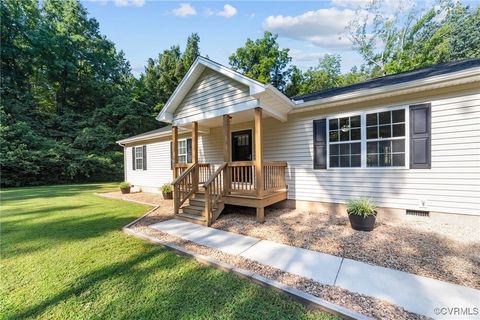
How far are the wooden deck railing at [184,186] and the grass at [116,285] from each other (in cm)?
177

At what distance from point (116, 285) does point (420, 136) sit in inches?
254

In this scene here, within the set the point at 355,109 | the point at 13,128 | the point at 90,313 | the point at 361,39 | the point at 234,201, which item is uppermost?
the point at 361,39

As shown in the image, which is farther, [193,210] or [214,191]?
[193,210]

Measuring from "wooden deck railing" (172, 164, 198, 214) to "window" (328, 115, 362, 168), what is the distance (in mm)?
4186

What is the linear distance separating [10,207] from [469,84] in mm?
14209

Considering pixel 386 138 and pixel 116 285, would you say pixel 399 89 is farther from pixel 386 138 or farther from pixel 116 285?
pixel 116 285

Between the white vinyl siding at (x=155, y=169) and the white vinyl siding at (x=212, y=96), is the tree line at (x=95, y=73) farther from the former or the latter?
the white vinyl siding at (x=212, y=96)

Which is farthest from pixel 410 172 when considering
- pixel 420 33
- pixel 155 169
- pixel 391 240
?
pixel 420 33

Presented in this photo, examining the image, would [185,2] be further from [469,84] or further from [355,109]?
[469,84]

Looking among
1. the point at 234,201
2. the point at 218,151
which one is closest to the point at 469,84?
the point at 234,201

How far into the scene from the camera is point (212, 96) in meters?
6.49

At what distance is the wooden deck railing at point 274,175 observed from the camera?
600 centimetres

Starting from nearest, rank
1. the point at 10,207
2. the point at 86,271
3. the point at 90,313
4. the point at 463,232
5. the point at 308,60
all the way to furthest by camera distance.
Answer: the point at 90,313, the point at 86,271, the point at 463,232, the point at 10,207, the point at 308,60

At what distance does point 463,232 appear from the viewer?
4.25 m
